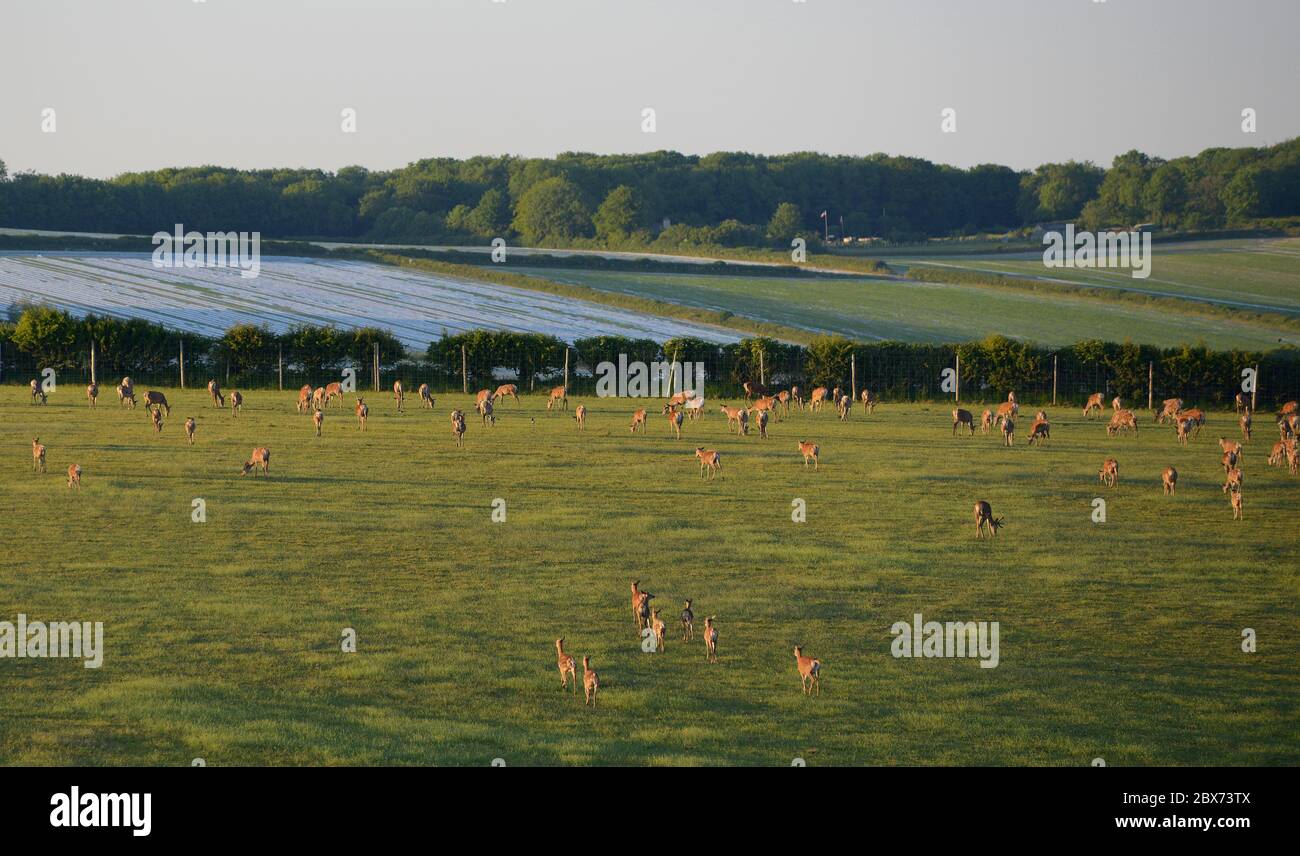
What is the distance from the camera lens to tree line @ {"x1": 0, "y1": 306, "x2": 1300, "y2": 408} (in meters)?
51.5

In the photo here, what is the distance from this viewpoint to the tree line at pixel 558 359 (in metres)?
51.5

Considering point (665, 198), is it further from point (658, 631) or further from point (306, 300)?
point (658, 631)

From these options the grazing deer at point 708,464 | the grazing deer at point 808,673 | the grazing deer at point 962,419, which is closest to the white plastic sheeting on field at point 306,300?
the grazing deer at point 962,419

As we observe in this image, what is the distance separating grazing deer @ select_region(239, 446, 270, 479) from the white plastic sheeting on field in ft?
114

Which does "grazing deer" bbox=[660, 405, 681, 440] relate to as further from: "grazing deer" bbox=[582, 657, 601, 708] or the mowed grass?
"grazing deer" bbox=[582, 657, 601, 708]

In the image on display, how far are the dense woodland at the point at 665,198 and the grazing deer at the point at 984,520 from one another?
10014 centimetres

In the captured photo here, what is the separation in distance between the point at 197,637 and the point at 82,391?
37332mm

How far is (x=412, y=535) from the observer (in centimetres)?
2127

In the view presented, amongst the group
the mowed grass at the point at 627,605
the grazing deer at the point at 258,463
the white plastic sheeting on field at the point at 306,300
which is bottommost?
the mowed grass at the point at 627,605

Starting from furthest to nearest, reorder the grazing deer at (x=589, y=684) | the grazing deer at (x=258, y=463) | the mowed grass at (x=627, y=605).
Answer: the grazing deer at (x=258, y=463) < the grazing deer at (x=589, y=684) < the mowed grass at (x=627, y=605)

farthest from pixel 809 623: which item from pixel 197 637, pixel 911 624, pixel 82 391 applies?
pixel 82 391

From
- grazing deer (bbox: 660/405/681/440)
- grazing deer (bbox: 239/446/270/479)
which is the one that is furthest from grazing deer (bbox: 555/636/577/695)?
grazing deer (bbox: 660/405/681/440)

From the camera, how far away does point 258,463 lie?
2684cm

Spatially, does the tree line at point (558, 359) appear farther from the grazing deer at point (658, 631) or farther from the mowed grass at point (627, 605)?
the grazing deer at point (658, 631)
